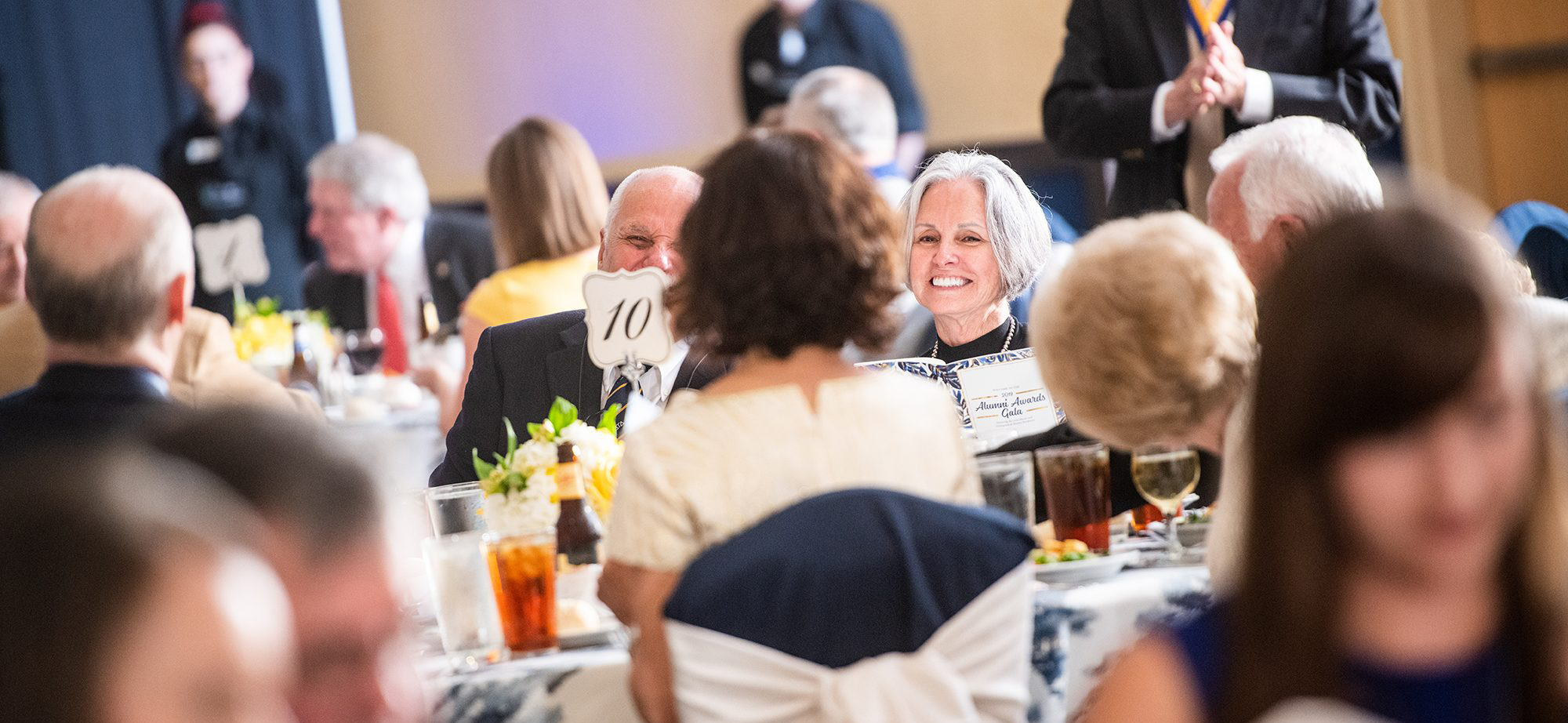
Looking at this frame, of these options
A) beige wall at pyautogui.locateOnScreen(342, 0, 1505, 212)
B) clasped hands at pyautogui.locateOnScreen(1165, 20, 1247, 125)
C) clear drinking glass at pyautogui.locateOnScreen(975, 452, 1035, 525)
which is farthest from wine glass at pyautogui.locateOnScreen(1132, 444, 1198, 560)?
beige wall at pyautogui.locateOnScreen(342, 0, 1505, 212)

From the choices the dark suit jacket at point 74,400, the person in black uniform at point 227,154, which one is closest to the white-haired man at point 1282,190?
the dark suit jacket at point 74,400

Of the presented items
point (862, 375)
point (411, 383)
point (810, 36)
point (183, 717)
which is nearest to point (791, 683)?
point (862, 375)

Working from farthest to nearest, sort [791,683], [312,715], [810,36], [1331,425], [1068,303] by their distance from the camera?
[810,36]
[1068,303]
[791,683]
[1331,425]
[312,715]

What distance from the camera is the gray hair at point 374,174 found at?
5.60 m

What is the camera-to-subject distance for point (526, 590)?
179 centimetres

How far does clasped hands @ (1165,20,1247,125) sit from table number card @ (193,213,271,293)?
2911 mm

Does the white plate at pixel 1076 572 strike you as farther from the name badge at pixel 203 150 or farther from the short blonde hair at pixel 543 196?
the name badge at pixel 203 150

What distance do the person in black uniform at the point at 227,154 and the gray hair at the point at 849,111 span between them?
3103mm

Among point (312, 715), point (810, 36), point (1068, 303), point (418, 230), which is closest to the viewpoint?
point (312, 715)

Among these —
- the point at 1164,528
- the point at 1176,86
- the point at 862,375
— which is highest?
the point at 1176,86

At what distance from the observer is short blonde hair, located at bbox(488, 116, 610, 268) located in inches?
164

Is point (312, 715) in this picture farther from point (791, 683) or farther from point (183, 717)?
point (791, 683)

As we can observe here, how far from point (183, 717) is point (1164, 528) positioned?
1810mm

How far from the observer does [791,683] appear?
1490mm
